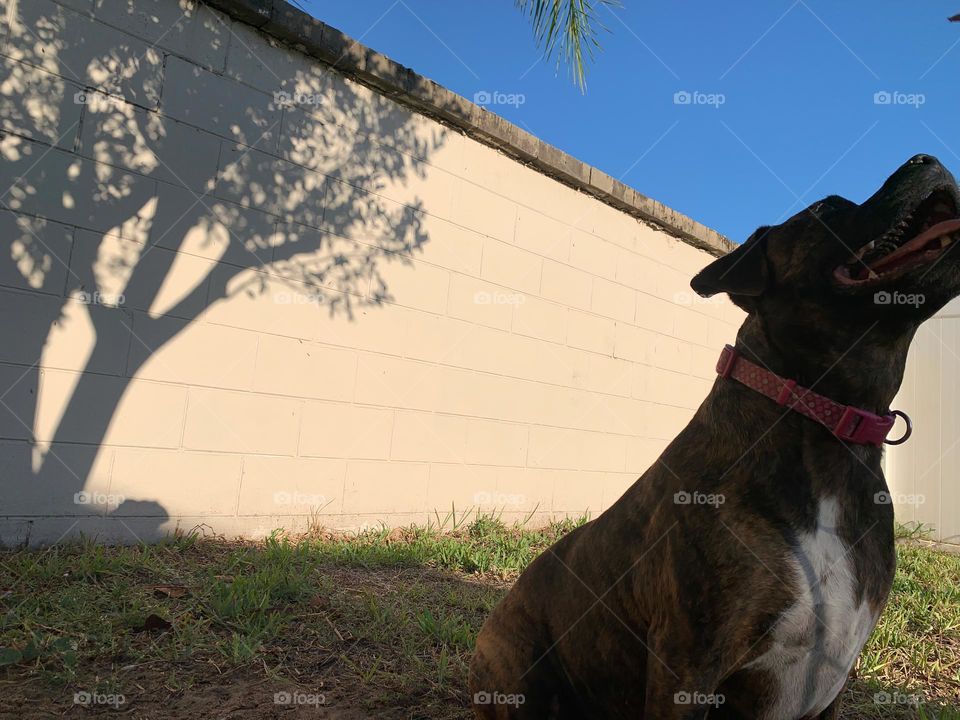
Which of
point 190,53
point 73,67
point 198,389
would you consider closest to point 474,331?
point 198,389

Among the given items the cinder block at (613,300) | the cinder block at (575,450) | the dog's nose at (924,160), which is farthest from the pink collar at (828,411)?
the cinder block at (613,300)

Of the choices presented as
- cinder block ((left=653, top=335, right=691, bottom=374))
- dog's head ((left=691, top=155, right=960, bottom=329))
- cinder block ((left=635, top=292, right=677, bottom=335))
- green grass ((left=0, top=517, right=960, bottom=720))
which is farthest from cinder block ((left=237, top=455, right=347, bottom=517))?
cinder block ((left=653, top=335, right=691, bottom=374))

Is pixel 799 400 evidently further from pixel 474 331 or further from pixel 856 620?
pixel 474 331

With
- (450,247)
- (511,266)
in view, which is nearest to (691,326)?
(511,266)

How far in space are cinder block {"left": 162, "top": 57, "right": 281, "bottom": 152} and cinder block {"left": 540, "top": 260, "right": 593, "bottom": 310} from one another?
2577mm

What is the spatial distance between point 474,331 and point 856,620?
13.6 feet

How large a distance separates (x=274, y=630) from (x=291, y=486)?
1.65 metres

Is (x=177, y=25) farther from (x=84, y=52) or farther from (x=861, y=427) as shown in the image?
(x=861, y=427)

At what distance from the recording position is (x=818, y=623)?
6.24ft

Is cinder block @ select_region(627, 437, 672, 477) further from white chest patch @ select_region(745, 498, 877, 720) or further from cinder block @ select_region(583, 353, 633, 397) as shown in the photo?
white chest patch @ select_region(745, 498, 877, 720)

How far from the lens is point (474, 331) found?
5.87 metres

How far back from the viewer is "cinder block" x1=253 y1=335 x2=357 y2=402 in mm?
4734

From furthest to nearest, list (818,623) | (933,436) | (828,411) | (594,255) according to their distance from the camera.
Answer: (933,436)
(594,255)
(828,411)
(818,623)

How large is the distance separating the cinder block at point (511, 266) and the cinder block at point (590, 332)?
55 cm
